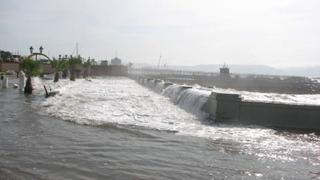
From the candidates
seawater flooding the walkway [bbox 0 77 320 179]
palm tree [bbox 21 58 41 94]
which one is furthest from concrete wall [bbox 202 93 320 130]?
palm tree [bbox 21 58 41 94]

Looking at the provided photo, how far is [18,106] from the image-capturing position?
24047 millimetres

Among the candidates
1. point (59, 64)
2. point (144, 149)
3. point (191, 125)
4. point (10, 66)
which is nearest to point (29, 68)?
point (191, 125)

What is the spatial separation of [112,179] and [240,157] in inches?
162

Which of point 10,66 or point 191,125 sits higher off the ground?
point 10,66

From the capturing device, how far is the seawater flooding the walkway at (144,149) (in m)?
10.5

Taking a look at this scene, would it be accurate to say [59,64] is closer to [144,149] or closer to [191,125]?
[191,125]

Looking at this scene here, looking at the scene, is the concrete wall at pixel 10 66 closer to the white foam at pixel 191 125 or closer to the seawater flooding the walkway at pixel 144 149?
the white foam at pixel 191 125

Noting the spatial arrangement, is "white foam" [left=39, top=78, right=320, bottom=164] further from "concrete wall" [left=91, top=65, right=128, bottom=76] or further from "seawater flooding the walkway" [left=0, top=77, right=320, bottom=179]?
"concrete wall" [left=91, top=65, right=128, bottom=76]

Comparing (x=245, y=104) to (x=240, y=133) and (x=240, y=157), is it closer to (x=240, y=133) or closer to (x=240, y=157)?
(x=240, y=133)

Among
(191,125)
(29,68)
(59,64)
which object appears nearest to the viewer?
(191,125)

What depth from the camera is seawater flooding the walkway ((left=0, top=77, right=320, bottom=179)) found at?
34.5ft

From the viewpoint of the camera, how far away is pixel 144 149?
13.2 metres

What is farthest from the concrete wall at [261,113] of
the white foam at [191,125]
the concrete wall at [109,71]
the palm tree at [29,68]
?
the concrete wall at [109,71]

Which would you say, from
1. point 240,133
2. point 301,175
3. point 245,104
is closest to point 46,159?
point 301,175
